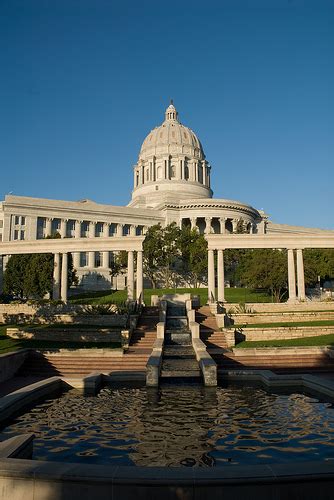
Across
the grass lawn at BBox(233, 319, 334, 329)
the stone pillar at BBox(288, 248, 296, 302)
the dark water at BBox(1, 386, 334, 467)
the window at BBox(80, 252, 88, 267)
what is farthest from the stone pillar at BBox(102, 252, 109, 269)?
the dark water at BBox(1, 386, 334, 467)

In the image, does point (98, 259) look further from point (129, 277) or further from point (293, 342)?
point (293, 342)

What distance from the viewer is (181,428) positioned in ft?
36.1

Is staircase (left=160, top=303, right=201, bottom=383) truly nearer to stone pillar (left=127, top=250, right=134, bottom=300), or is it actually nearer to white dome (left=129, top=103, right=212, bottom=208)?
stone pillar (left=127, top=250, right=134, bottom=300)

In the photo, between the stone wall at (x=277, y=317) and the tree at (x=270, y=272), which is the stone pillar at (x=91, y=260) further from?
the stone wall at (x=277, y=317)

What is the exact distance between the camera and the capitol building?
86.6m

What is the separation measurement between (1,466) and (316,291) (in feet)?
209

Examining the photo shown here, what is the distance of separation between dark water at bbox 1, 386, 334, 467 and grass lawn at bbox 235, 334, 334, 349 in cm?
931

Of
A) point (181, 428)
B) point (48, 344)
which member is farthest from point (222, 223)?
point (181, 428)

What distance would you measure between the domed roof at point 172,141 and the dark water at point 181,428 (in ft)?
382

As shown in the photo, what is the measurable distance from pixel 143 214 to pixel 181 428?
288 ft

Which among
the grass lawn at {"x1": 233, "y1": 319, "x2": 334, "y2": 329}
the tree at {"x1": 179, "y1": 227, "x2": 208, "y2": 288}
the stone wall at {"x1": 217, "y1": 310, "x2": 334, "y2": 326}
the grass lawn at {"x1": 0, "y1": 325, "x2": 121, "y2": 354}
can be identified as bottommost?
the grass lawn at {"x1": 0, "y1": 325, "x2": 121, "y2": 354}

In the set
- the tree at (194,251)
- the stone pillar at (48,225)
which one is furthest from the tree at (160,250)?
the stone pillar at (48,225)

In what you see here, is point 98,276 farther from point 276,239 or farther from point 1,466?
point 1,466

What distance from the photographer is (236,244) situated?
4412 centimetres
